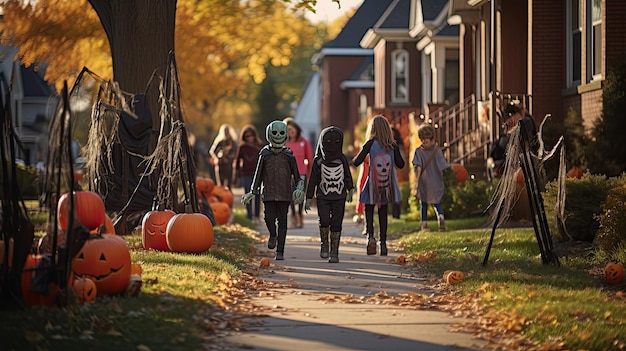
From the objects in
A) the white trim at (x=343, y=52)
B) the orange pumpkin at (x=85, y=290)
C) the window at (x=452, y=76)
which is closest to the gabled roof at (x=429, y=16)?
the window at (x=452, y=76)

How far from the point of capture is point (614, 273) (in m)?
11.4

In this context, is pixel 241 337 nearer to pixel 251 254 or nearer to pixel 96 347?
pixel 96 347

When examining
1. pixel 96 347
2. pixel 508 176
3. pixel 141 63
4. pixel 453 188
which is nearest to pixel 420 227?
pixel 453 188

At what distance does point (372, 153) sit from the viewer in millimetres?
15727

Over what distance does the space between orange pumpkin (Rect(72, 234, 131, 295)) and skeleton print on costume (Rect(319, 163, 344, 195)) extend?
4.98 metres

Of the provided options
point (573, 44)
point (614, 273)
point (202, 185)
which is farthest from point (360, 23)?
point (614, 273)

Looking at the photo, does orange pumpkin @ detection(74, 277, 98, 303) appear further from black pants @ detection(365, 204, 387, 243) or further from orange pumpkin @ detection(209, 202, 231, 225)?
orange pumpkin @ detection(209, 202, 231, 225)

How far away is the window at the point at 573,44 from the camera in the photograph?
70.5ft

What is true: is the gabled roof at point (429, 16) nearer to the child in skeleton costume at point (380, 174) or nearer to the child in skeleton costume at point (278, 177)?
the child in skeleton costume at point (380, 174)

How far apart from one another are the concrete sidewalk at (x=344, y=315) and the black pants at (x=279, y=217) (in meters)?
0.27

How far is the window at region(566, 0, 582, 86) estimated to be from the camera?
21.5 meters

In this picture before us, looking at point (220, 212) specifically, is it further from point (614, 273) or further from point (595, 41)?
point (614, 273)

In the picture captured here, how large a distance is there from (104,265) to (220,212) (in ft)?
36.7

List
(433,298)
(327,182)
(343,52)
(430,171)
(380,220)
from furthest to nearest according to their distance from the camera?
1. (343,52)
2. (430,171)
3. (380,220)
4. (327,182)
5. (433,298)
